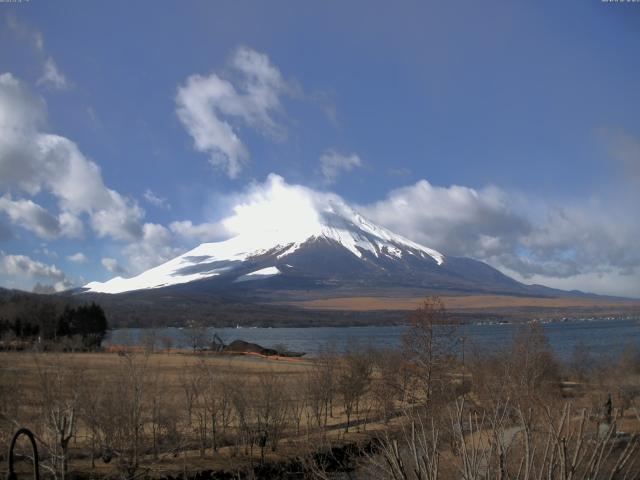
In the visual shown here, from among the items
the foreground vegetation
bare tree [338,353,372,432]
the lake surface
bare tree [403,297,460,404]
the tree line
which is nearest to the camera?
the foreground vegetation

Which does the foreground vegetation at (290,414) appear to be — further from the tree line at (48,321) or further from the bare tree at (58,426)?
the tree line at (48,321)

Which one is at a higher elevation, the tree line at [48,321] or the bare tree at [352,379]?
the tree line at [48,321]

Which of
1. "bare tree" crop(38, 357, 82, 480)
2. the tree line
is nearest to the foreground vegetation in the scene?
"bare tree" crop(38, 357, 82, 480)

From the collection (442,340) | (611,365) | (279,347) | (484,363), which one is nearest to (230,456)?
(442,340)

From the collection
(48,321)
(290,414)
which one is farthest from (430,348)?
(48,321)

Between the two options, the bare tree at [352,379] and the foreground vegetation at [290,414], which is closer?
the foreground vegetation at [290,414]

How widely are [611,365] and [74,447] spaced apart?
3404 cm

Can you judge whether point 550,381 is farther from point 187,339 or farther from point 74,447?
point 187,339

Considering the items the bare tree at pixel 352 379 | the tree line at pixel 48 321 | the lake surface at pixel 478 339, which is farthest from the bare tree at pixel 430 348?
the tree line at pixel 48 321

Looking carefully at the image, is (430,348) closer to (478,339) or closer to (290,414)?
(290,414)

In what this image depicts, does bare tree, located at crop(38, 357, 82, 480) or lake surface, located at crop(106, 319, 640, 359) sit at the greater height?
bare tree, located at crop(38, 357, 82, 480)

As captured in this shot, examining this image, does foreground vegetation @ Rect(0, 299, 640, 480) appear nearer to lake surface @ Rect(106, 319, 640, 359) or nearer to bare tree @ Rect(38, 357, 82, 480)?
bare tree @ Rect(38, 357, 82, 480)

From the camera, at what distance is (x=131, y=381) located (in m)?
20.2

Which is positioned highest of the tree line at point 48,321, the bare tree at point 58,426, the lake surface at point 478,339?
the tree line at point 48,321
